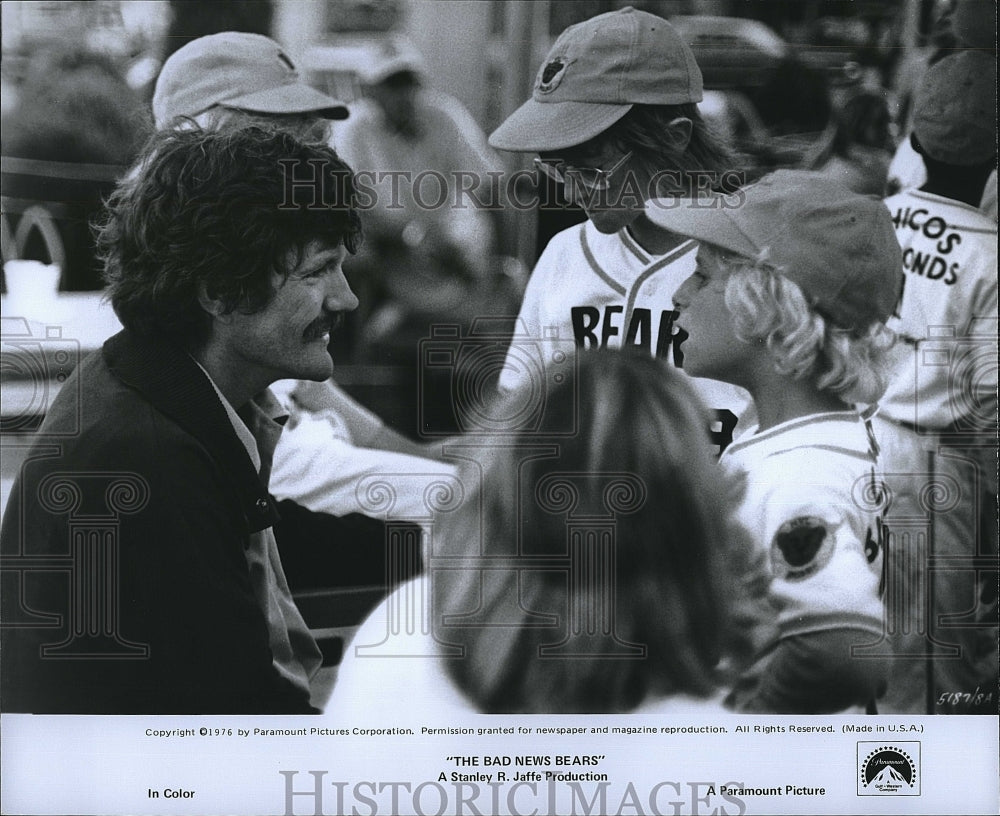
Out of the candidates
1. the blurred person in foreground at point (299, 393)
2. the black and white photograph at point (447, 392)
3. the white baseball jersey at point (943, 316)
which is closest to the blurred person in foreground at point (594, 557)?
the black and white photograph at point (447, 392)

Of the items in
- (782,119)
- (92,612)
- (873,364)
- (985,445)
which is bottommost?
(92,612)

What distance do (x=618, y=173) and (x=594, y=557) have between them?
0.99m

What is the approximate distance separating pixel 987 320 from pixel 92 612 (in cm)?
244

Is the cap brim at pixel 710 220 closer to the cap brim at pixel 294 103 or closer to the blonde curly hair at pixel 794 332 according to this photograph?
the blonde curly hair at pixel 794 332

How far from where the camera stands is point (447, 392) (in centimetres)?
306

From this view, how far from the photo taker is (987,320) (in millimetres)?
3160

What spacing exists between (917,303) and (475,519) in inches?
50.6

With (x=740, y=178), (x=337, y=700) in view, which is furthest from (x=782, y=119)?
(x=337, y=700)

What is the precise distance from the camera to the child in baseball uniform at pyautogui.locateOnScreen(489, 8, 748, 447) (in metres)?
3.07

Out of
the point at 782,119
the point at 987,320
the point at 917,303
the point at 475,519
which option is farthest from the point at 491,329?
the point at 987,320

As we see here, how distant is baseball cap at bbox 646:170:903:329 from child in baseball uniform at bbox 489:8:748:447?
0.04 metres

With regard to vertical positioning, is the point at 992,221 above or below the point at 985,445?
above

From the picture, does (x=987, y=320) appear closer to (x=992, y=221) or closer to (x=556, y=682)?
(x=992, y=221)

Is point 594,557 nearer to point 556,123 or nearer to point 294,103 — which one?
point 556,123
